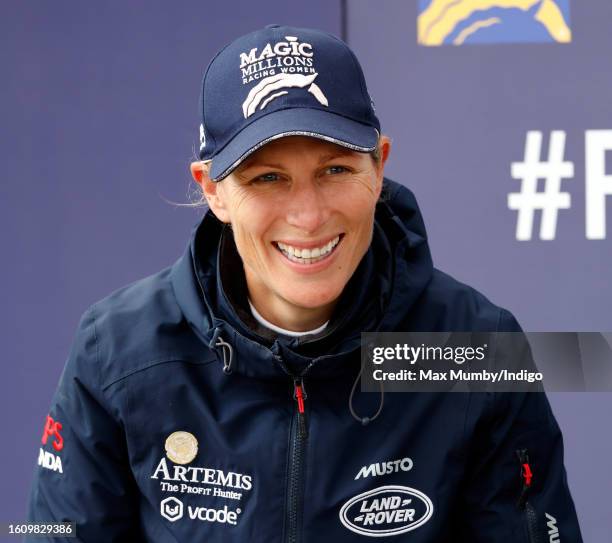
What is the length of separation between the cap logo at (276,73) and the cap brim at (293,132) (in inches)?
0.9

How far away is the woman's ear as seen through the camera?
55.6 inches

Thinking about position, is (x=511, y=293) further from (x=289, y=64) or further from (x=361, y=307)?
(x=289, y=64)

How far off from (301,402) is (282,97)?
0.39 metres

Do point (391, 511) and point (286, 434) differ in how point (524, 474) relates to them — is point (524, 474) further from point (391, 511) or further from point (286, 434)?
point (286, 434)

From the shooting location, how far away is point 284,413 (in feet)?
4.71

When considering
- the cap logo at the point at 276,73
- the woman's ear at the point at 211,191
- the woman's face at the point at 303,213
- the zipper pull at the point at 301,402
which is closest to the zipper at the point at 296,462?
the zipper pull at the point at 301,402

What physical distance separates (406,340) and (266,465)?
0.25 metres

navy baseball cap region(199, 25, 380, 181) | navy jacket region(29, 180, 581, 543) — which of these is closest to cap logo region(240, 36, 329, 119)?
navy baseball cap region(199, 25, 380, 181)

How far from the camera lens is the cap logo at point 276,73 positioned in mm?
1311

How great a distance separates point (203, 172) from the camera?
56.4 inches

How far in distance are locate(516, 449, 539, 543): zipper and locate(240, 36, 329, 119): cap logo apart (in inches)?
21.1

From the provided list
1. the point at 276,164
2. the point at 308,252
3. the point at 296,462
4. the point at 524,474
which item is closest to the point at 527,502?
the point at 524,474

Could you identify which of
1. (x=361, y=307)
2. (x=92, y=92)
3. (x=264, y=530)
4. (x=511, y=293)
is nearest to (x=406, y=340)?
(x=361, y=307)

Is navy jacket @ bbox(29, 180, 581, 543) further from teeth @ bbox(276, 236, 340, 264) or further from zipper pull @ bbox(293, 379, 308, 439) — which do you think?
teeth @ bbox(276, 236, 340, 264)
